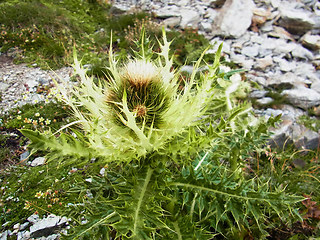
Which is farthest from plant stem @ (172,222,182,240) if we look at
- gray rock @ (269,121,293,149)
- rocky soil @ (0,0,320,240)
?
gray rock @ (269,121,293,149)

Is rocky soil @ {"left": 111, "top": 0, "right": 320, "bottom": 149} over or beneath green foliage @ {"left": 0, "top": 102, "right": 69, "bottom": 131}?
over

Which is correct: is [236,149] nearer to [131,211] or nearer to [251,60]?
[131,211]

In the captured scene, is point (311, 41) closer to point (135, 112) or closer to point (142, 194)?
point (135, 112)

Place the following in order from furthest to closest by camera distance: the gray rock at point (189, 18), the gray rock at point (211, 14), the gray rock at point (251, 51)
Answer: the gray rock at point (211, 14), the gray rock at point (189, 18), the gray rock at point (251, 51)

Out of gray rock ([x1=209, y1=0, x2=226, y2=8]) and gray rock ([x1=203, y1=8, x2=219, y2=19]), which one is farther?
gray rock ([x1=209, y1=0, x2=226, y2=8])

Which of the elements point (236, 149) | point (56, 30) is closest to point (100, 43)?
point (56, 30)

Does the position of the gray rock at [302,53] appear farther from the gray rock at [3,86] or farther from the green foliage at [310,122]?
the gray rock at [3,86]

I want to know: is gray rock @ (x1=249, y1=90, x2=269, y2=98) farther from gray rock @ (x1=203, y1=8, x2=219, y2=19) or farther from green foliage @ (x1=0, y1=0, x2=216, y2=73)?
gray rock @ (x1=203, y1=8, x2=219, y2=19)

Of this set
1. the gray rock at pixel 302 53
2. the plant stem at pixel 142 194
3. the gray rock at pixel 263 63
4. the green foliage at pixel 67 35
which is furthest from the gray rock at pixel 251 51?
the plant stem at pixel 142 194
